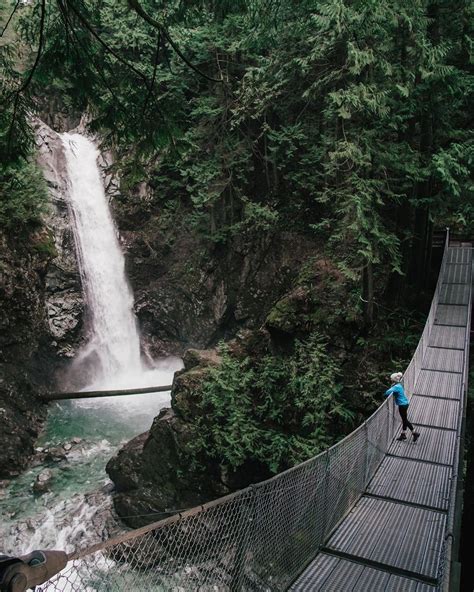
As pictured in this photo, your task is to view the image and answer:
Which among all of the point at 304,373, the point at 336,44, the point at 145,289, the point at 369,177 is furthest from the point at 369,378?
the point at 145,289

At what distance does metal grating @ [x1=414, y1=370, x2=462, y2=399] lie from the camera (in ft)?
22.9

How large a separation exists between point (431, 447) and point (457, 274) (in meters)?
6.44

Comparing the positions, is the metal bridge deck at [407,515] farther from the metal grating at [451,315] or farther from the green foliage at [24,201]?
the green foliage at [24,201]

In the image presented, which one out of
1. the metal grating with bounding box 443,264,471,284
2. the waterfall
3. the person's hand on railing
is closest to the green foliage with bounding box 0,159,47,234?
the waterfall

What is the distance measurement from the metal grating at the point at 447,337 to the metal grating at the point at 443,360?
173 millimetres

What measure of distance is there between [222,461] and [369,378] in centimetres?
291

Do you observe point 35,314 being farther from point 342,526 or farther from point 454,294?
point 454,294

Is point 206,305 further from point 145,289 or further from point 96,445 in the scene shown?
point 96,445

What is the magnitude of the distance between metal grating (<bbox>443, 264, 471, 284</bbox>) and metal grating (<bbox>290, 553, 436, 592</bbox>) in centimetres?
842

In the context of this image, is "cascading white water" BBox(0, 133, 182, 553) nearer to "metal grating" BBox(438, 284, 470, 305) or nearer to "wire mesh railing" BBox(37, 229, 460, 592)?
Answer: "wire mesh railing" BBox(37, 229, 460, 592)

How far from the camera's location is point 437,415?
639cm

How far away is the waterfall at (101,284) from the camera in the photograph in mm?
13672

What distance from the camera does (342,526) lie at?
13.8 ft

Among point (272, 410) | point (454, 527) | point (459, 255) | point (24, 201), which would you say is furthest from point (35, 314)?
point (459, 255)
